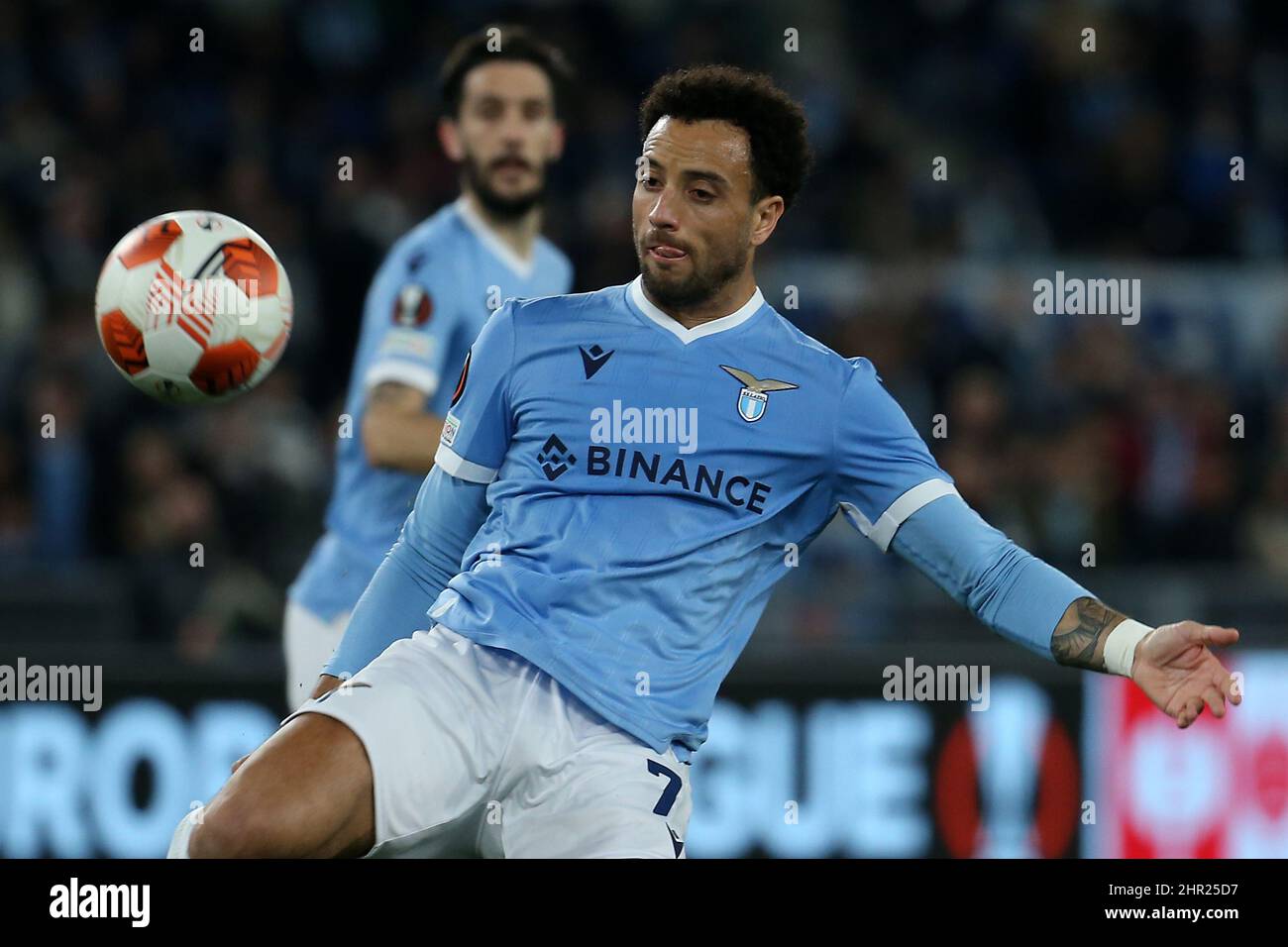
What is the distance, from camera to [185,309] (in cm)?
426

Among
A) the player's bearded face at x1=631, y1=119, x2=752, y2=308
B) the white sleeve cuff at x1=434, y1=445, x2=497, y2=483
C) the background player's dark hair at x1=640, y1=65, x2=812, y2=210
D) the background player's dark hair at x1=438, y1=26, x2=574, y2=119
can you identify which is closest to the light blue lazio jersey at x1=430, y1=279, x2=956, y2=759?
the white sleeve cuff at x1=434, y1=445, x2=497, y2=483

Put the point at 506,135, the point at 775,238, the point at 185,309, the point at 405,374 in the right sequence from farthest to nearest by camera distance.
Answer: the point at 775,238, the point at 506,135, the point at 405,374, the point at 185,309

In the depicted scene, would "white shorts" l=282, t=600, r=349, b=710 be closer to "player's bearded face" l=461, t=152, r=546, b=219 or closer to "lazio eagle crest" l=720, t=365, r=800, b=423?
"player's bearded face" l=461, t=152, r=546, b=219

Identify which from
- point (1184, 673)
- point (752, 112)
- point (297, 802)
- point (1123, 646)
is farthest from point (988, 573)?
point (297, 802)

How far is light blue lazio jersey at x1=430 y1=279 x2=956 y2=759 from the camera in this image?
3.90 metres

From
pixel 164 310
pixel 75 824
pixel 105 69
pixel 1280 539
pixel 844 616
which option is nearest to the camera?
pixel 164 310

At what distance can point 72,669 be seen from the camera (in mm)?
7586

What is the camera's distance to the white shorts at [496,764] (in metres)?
3.69

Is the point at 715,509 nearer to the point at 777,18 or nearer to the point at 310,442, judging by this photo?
the point at 310,442

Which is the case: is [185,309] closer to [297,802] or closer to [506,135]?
[297,802]

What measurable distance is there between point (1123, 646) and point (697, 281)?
118 centimetres

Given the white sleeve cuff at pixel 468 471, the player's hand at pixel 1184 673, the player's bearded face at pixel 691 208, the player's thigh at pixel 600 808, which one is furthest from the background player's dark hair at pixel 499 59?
the player's hand at pixel 1184 673

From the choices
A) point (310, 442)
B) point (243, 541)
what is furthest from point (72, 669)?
point (310, 442)

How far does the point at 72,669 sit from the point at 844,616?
3.48 m
